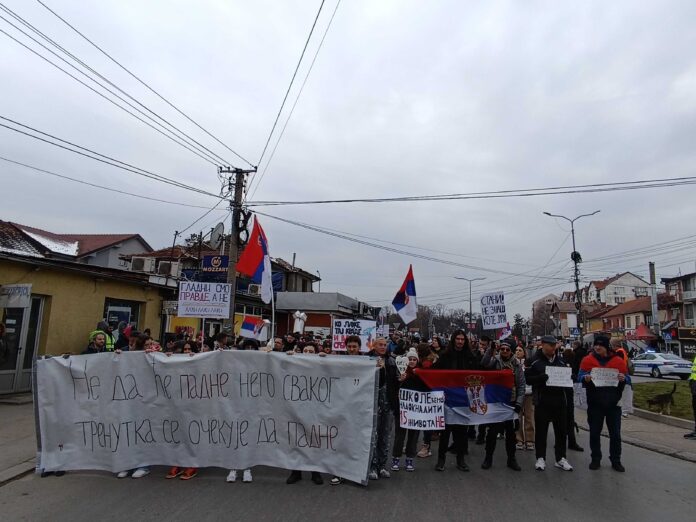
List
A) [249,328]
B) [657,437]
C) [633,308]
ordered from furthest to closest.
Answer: [633,308]
[249,328]
[657,437]

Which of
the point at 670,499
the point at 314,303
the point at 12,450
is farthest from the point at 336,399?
the point at 314,303

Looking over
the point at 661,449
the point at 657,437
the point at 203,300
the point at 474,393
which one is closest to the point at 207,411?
the point at 474,393

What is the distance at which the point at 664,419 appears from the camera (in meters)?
11.5

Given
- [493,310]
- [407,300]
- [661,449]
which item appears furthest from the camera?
[407,300]

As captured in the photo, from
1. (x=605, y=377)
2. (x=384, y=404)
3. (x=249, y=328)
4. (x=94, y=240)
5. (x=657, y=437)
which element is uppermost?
(x=94, y=240)

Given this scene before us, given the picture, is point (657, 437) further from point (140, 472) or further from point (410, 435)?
point (140, 472)

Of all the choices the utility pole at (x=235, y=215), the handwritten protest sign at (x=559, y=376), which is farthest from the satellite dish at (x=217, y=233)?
the handwritten protest sign at (x=559, y=376)

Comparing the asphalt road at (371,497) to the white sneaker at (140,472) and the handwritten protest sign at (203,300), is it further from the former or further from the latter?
the handwritten protest sign at (203,300)

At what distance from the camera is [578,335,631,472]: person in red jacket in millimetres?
6980

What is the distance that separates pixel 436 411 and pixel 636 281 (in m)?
112

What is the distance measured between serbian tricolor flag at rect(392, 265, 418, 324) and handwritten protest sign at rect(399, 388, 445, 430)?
9.11m

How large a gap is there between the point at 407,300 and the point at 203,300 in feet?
22.6

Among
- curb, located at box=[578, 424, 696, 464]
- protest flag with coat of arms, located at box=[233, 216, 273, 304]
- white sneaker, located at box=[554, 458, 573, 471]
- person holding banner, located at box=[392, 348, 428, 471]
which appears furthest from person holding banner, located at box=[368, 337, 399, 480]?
protest flag with coat of arms, located at box=[233, 216, 273, 304]

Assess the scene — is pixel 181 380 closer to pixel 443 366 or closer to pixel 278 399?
pixel 278 399
